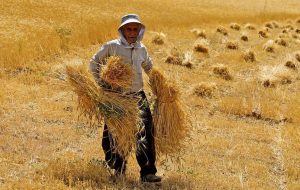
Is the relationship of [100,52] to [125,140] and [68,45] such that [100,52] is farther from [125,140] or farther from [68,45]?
[68,45]

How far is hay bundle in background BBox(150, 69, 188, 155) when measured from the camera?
6840 millimetres

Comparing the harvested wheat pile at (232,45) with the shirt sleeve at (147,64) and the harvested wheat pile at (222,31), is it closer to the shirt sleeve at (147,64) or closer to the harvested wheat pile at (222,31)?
the harvested wheat pile at (222,31)

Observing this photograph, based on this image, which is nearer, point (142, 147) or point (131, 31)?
point (131, 31)

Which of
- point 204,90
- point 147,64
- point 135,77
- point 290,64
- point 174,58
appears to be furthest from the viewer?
point 290,64

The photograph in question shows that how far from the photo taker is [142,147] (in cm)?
675

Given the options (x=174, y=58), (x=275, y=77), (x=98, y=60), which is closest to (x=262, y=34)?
(x=174, y=58)

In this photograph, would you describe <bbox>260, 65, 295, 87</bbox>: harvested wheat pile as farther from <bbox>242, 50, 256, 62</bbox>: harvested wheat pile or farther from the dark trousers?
the dark trousers

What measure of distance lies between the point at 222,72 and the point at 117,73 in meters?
9.30

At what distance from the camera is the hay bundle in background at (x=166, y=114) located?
6840mm

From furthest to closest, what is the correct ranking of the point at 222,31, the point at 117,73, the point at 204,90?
the point at 222,31
the point at 204,90
the point at 117,73

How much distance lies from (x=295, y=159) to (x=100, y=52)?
3728mm

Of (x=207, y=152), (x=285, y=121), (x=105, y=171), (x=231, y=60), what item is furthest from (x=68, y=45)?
(x=105, y=171)

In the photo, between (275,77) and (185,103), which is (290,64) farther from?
(185,103)

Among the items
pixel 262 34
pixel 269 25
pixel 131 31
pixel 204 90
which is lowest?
pixel 204 90
